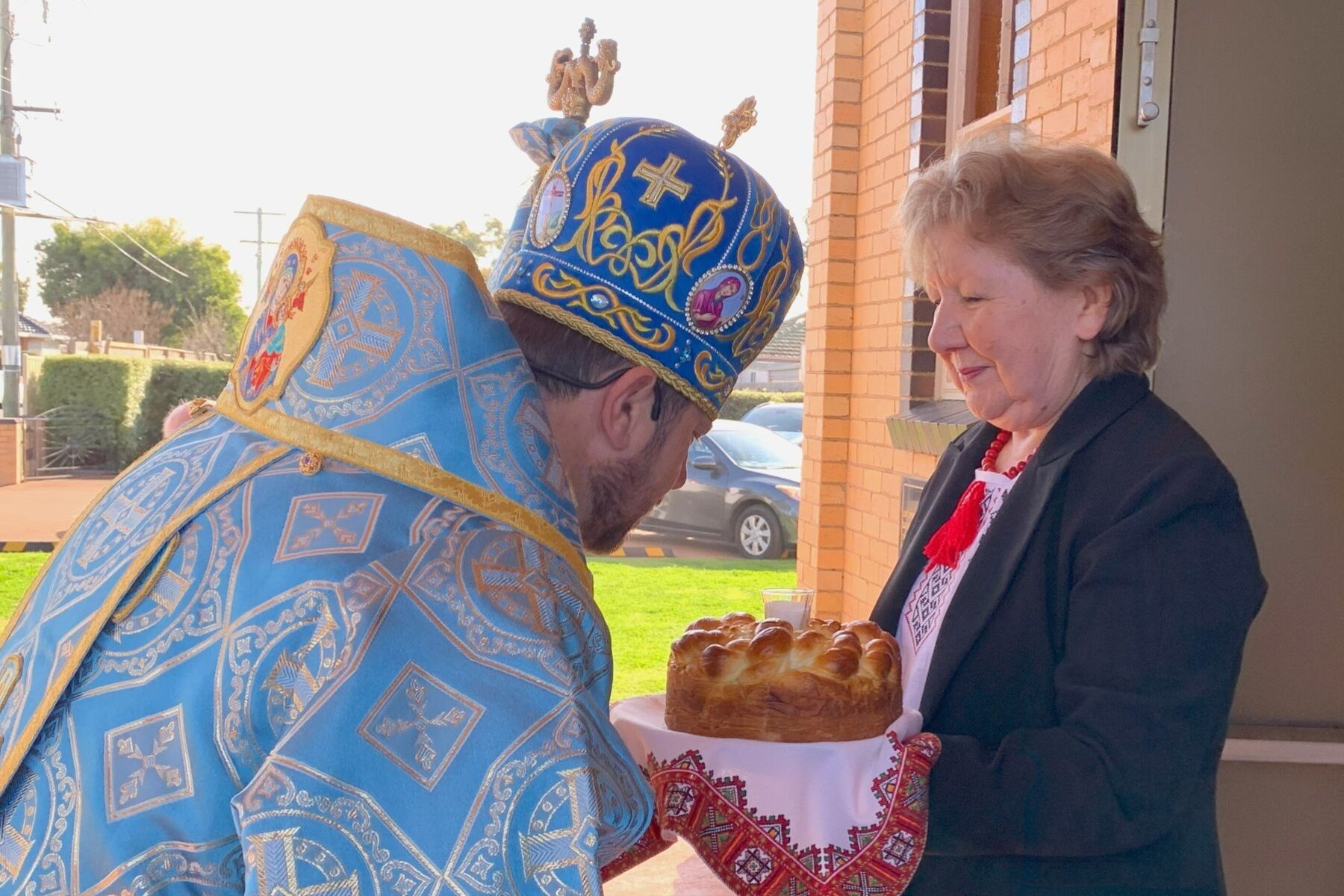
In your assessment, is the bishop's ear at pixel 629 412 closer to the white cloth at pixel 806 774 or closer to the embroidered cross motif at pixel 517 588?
the embroidered cross motif at pixel 517 588

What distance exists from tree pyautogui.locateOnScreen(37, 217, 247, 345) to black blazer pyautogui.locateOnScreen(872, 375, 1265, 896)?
4261cm

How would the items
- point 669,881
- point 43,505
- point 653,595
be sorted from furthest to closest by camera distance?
point 43,505 < point 653,595 < point 669,881

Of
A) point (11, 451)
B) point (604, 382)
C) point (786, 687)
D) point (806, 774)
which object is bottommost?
point (11, 451)

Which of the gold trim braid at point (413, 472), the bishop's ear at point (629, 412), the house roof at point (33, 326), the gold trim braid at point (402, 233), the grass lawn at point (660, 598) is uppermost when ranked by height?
the house roof at point (33, 326)

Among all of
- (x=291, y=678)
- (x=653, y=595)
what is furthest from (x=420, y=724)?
(x=653, y=595)

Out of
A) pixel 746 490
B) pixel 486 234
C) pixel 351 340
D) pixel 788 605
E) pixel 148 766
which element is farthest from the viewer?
pixel 486 234

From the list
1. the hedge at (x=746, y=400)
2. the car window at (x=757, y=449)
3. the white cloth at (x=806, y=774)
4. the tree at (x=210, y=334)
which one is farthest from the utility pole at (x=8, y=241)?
the white cloth at (x=806, y=774)

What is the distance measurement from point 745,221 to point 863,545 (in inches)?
175

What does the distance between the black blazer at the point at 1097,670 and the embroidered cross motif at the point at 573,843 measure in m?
1.03

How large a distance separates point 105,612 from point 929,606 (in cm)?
156

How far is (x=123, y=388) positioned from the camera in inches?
835

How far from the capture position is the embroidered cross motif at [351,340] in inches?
42.3

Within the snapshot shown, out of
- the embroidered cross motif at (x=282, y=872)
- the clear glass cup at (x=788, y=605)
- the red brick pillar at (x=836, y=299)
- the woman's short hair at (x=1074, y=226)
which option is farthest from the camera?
the red brick pillar at (x=836, y=299)

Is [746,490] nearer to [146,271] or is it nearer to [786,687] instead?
[786,687]
